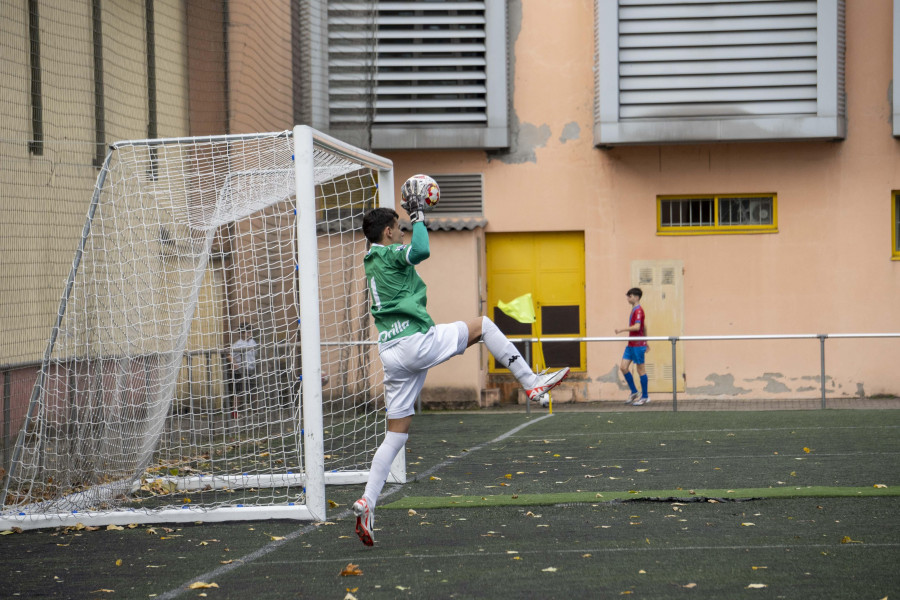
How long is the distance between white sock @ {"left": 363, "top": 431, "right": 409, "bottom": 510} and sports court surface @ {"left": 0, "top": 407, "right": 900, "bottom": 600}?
31cm

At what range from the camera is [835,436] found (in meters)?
10.8

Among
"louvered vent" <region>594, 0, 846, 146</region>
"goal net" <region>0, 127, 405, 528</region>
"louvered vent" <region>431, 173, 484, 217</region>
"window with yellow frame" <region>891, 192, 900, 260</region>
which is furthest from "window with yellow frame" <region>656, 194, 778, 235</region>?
"goal net" <region>0, 127, 405, 528</region>

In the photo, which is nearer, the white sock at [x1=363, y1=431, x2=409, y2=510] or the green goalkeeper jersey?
the white sock at [x1=363, y1=431, x2=409, y2=510]

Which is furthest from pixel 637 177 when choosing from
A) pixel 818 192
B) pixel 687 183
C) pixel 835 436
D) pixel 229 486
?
pixel 229 486

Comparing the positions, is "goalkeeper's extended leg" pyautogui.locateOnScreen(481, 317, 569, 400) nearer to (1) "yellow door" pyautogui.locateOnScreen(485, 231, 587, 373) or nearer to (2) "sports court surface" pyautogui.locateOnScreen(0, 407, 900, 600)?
(2) "sports court surface" pyautogui.locateOnScreen(0, 407, 900, 600)

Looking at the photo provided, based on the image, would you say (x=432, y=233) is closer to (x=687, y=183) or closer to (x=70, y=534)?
(x=687, y=183)

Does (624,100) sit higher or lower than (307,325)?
higher

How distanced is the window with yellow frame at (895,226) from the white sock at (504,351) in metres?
13.0

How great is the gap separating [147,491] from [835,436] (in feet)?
22.7

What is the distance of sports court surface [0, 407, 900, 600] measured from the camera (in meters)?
5.02

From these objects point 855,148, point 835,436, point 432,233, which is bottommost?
point 835,436

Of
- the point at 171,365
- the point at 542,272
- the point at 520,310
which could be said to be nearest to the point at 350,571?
the point at 171,365

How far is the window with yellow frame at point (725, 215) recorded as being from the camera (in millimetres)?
17609

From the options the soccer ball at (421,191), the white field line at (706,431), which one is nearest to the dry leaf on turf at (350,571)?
the soccer ball at (421,191)
